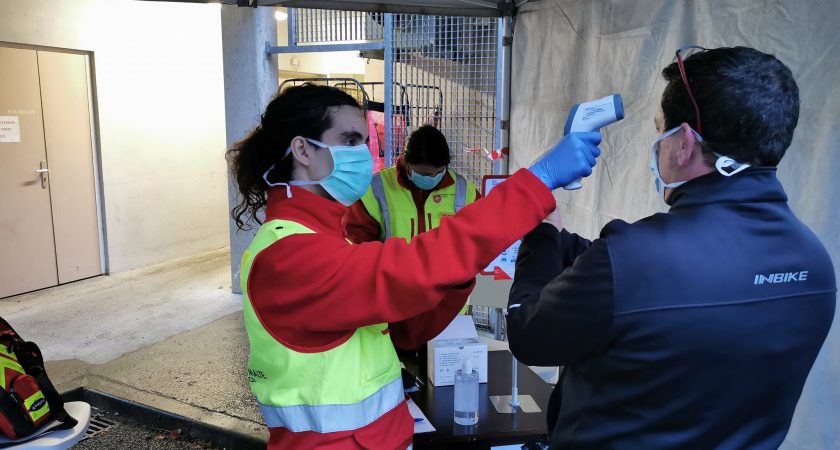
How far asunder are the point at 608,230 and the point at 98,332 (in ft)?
14.1

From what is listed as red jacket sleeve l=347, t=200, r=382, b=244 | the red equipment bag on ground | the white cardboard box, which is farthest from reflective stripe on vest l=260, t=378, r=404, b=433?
red jacket sleeve l=347, t=200, r=382, b=244

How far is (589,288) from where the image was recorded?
2.96 feet

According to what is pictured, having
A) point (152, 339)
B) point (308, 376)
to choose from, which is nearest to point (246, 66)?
point (152, 339)

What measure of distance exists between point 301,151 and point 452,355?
99 centimetres

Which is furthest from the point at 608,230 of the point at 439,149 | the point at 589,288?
the point at 439,149

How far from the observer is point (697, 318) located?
88 centimetres

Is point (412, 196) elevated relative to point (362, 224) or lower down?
elevated

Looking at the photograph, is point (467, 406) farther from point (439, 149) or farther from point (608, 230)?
point (439, 149)

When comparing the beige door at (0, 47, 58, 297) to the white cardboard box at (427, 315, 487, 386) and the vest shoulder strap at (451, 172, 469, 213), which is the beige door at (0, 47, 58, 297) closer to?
the vest shoulder strap at (451, 172, 469, 213)

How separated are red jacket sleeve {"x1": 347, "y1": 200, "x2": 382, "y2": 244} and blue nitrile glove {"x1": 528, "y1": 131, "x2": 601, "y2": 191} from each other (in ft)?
6.19

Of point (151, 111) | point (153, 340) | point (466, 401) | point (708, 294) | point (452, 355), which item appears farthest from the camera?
point (151, 111)

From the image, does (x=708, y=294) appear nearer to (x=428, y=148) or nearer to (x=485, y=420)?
(x=485, y=420)

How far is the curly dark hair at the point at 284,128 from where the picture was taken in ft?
4.19

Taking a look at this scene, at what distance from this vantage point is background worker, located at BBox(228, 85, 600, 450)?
983 millimetres
